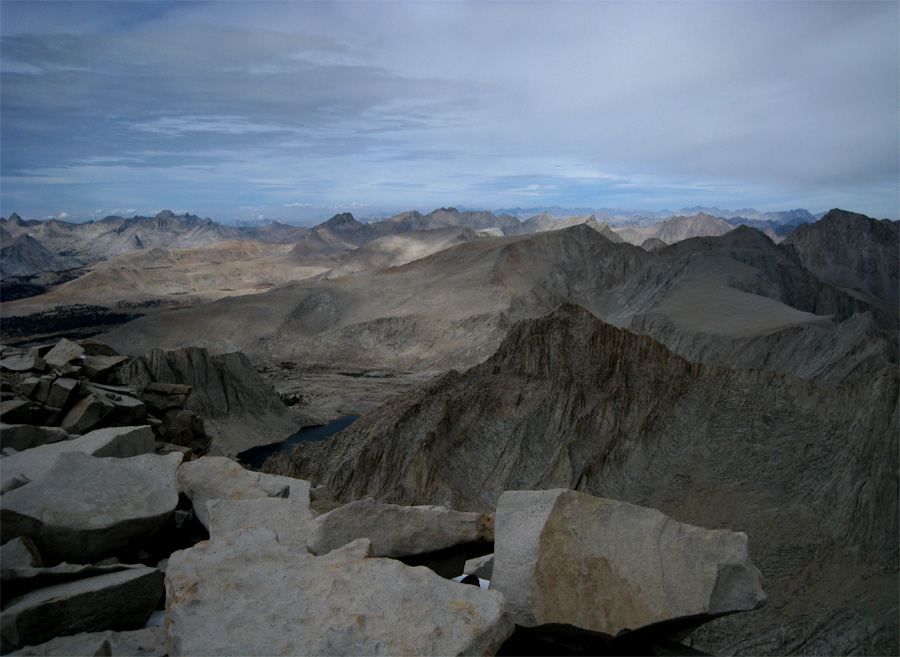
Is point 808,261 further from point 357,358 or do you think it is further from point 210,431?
point 210,431

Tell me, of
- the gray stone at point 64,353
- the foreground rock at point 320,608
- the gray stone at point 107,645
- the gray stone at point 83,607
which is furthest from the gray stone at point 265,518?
the gray stone at point 64,353

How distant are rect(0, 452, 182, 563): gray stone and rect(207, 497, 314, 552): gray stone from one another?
0.54 metres

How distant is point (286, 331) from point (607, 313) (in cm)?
4204

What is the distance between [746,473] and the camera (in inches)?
922

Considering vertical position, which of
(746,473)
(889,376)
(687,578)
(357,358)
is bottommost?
(357,358)

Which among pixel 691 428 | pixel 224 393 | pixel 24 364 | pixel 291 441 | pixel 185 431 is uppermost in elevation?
pixel 24 364

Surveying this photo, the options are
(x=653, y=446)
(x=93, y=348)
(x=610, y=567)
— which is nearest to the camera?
(x=610, y=567)

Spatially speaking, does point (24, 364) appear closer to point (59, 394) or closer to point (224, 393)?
point (59, 394)

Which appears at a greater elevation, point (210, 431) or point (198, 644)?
point (198, 644)

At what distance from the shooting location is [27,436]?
8.06 meters

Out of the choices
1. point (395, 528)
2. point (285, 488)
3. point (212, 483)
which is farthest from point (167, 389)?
point (395, 528)

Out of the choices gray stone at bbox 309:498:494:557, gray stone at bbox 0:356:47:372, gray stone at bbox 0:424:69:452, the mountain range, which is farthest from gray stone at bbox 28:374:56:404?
the mountain range

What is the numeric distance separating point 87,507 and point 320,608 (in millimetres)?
3123

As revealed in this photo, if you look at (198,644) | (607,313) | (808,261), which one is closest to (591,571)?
(198,644)
